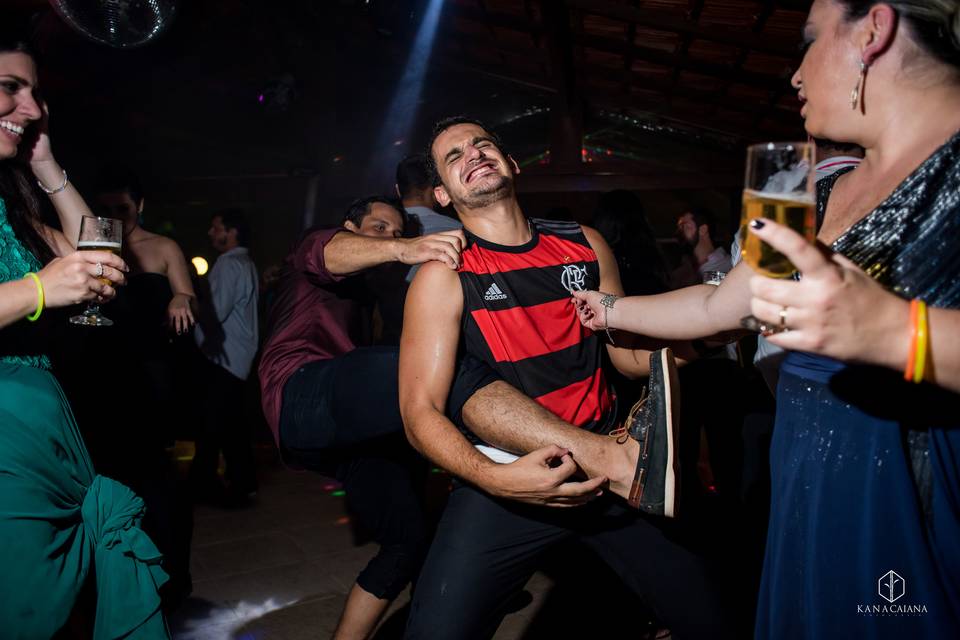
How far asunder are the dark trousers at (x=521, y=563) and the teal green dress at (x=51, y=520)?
0.75m

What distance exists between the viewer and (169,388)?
3.88 m

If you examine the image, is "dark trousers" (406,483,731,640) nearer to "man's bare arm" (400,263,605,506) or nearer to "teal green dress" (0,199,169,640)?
"man's bare arm" (400,263,605,506)

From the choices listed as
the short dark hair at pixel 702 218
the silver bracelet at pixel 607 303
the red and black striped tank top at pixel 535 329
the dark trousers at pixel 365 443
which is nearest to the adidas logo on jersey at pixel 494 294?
the red and black striped tank top at pixel 535 329

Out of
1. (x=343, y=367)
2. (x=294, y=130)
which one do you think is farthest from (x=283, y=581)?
(x=294, y=130)

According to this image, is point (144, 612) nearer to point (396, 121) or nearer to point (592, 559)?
point (592, 559)

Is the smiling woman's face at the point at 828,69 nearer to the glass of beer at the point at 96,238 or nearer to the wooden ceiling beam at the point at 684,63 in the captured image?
the glass of beer at the point at 96,238

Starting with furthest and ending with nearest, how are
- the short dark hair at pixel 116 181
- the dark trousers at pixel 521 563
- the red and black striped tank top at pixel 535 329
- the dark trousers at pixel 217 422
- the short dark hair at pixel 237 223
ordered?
the short dark hair at pixel 237 223, the dark trousers at pixel 217 422, the short dark hair at pixel 116 181, the red and black striped tank top at pixel 535 329, the dark trousers at pixel 521 563

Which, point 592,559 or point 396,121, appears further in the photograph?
point 396,121

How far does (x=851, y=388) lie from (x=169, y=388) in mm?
3747

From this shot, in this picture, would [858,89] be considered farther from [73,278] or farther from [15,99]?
[15,99]

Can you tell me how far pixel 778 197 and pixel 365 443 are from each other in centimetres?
182

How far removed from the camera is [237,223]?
4.80m

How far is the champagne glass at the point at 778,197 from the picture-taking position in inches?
35.6
